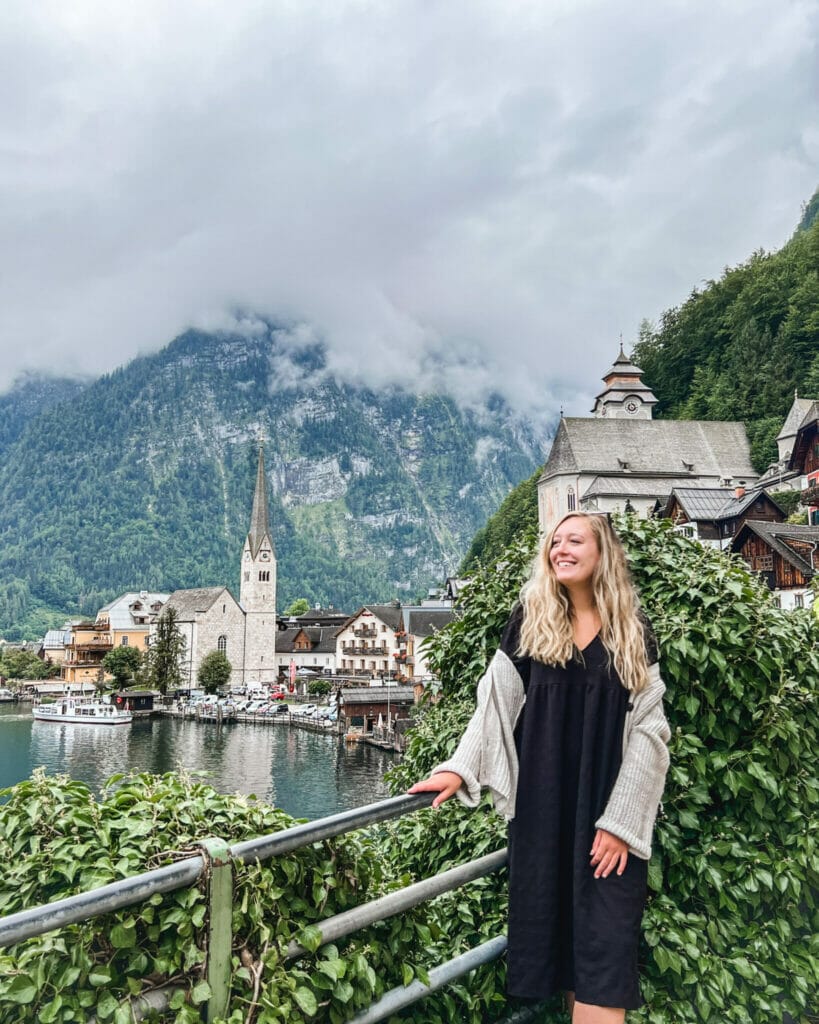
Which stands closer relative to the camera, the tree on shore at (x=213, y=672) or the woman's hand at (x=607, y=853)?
the woman's hand at (x=607, y=853)

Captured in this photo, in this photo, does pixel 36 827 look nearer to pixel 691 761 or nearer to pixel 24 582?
pixel 691 761

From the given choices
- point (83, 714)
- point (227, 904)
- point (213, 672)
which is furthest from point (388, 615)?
point (227, 904)

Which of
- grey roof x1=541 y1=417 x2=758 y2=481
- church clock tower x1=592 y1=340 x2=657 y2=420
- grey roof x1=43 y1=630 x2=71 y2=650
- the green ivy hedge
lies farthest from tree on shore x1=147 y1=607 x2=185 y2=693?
the green ivy hedge

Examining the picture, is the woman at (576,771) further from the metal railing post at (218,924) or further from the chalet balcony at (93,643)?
the chalet balcony at (93,643)

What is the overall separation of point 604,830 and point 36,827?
4.65 feet

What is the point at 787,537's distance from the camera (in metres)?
28.0

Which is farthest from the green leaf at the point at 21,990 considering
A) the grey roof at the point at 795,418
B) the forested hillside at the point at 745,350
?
the grey roof at the point at 795,418

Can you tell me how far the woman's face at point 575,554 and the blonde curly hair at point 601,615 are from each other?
16 mm

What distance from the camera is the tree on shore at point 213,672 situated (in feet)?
234

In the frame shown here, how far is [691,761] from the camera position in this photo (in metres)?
2.77

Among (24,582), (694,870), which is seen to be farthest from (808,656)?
(24,582)

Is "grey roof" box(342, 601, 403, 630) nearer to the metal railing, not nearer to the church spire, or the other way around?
the church spire

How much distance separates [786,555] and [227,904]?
28593mm

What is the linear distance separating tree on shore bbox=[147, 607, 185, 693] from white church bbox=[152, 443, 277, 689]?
1393mm
